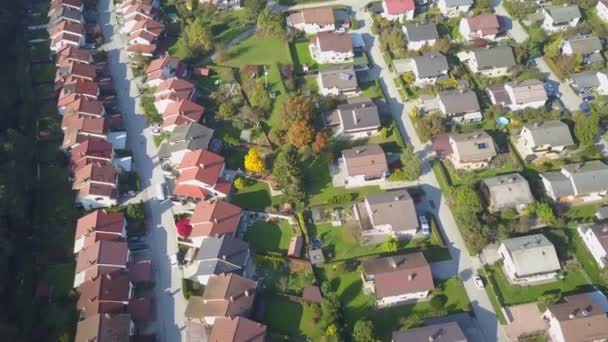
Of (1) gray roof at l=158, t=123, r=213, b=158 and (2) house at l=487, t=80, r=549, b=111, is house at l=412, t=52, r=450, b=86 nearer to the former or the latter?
(2) house at l=487, t=80, r=549, b=111

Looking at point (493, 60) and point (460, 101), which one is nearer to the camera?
point (460, 101)

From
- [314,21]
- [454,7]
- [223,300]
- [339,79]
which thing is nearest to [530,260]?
[223,300]

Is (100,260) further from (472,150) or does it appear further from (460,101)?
(460,101)

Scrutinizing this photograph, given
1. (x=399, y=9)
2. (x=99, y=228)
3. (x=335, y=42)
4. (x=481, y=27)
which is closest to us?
(x=99, y=228)

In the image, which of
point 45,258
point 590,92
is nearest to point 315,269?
point 45,258

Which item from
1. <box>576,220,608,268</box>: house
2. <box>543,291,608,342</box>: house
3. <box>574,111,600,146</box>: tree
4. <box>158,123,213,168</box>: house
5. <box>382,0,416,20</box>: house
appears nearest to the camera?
<box>543,291,608,342</box>: house

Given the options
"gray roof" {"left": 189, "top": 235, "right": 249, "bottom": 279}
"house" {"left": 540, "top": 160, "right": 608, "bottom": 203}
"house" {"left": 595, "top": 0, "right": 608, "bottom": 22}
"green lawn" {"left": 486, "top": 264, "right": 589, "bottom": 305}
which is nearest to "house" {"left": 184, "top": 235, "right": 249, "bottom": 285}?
"gray roof" {"left": 189, "top": 235, "right": 249, "bottom": 279}
